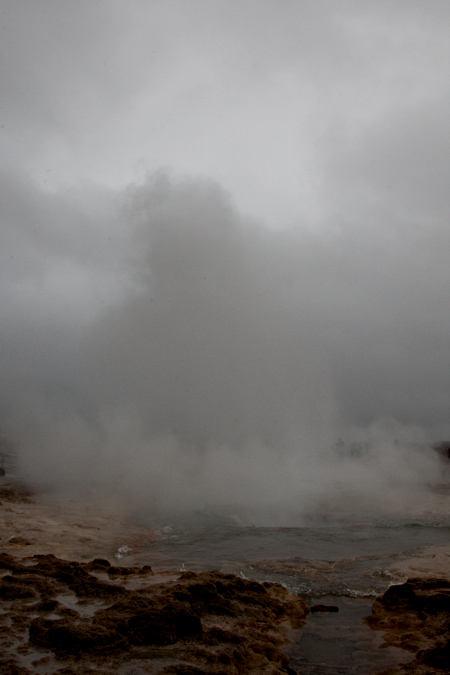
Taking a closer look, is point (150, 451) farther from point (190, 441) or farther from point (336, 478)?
point (336, 478)

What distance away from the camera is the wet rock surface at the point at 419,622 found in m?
7.59

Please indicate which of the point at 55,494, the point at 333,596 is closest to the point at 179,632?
the point at 333,596

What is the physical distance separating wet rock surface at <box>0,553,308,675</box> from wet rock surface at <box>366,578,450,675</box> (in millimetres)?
1626

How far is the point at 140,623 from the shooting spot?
8.06m

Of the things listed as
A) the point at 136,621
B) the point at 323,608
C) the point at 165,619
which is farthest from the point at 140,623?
the point at 323,608

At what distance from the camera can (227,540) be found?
17.5m

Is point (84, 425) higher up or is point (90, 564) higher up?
point (84, 425)

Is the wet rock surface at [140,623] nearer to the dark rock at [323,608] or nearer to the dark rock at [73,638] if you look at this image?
the dark rock at [73,638]

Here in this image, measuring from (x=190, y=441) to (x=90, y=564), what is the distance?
21.2 m

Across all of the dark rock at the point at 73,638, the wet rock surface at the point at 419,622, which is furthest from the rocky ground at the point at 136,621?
the wet rock surface at the point at 419,622

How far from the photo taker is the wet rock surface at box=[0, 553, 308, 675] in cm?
716

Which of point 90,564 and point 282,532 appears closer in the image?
point 90,564

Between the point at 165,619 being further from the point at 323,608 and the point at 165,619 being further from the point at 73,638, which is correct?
the point at 323,608

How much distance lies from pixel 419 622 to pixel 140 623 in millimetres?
5115
